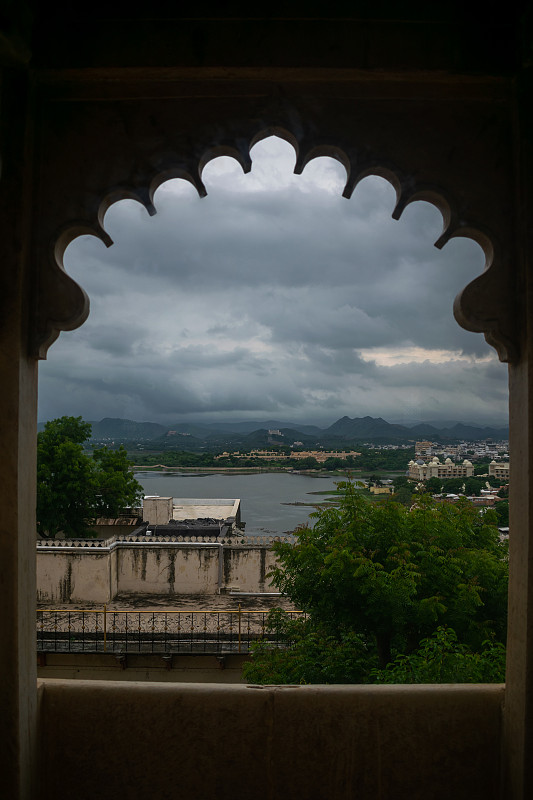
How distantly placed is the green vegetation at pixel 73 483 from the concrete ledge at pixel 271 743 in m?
20.3

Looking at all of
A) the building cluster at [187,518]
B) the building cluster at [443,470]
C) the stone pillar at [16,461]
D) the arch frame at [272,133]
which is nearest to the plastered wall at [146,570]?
the building cluster at [187,518]

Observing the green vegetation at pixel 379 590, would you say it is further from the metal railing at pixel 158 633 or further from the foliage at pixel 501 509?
the metal railing at pixel 158 633

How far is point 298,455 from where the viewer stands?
89.6m

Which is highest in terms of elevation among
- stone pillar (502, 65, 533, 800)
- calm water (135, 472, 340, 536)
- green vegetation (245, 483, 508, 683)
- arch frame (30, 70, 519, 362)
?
arch frame (30, 70, 519, 362)

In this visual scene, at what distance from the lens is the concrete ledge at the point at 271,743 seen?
207 cm

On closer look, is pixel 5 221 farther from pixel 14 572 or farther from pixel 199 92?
pixel 14 572

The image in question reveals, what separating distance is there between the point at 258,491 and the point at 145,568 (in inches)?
1812

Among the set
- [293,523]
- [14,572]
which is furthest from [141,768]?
[293,523]

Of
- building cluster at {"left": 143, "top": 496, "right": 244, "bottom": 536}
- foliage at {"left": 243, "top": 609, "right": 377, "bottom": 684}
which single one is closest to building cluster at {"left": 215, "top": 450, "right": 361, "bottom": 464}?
building cluster at {"left": 143, "top": 496, "right": 244, "bottom": 536}

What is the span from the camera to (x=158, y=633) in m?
12.5

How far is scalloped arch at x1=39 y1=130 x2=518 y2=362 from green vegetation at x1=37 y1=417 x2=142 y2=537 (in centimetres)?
2060

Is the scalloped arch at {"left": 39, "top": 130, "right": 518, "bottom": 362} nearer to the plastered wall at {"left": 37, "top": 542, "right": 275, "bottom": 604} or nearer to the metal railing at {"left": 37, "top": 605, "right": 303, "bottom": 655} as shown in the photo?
the metal railing at {"left": 37, "top": 605, "right": 303, "bottom": 655}

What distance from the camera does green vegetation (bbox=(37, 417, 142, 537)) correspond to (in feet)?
71.5

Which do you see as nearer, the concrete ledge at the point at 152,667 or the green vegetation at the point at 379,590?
the green vegetation at the point at 379,590
